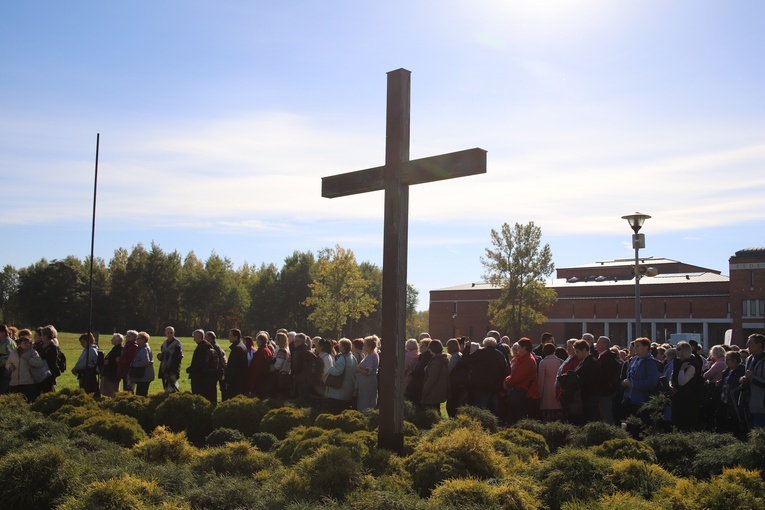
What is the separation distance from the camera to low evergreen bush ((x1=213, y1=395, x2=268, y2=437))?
9688mm

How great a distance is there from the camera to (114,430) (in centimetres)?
859

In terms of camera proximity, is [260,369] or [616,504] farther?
[260,369]

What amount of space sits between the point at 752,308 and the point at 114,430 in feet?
220

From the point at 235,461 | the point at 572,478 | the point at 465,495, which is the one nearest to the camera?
the point at 465,495

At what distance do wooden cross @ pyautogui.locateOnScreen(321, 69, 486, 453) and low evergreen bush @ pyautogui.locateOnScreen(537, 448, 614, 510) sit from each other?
1480 mm

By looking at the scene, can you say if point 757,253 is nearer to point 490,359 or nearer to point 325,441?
point 490,359

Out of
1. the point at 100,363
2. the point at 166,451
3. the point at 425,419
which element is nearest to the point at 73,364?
the point at 100,363

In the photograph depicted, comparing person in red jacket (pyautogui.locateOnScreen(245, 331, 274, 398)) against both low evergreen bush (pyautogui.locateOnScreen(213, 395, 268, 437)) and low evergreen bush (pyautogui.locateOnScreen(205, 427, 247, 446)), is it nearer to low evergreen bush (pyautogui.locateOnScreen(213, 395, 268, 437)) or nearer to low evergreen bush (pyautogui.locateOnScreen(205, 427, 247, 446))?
low evergreen bush (pyautogui.locateOnScreen(213, 395, 268, 437))

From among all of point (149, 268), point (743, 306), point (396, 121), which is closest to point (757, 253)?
point (743, 306)

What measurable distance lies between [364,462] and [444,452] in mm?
714

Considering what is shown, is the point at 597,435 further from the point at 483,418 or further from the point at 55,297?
the point at 55,297

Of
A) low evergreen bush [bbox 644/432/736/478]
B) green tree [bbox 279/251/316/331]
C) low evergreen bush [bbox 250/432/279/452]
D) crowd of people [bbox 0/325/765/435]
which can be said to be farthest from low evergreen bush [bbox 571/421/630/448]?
green tree [bbox 279/251/316/331]

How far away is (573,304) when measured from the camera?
76.5m

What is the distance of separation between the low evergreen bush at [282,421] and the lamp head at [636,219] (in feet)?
38.2
